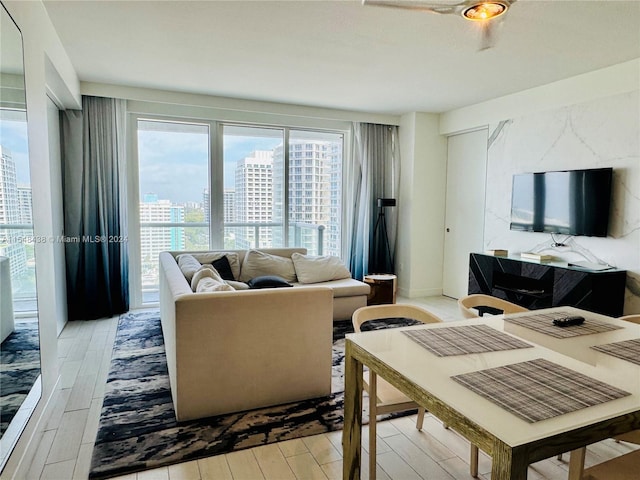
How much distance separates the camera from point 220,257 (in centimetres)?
454

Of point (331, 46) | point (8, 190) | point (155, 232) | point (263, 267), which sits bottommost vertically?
point (263, 267)

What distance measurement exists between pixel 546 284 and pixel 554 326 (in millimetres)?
2288

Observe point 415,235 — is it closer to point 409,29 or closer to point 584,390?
point 409,29

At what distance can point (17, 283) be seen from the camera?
1904 millimetres

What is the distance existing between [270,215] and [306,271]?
126 centimetres

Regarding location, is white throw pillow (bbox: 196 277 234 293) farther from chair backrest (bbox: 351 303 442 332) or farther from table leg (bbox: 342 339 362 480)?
table leg (bbox: 342 339 362 480)

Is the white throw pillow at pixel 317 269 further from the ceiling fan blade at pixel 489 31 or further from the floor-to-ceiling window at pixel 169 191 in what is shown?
the ceiling fan blade at pixel 489 31

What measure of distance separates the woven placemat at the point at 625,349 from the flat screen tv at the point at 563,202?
2.45m

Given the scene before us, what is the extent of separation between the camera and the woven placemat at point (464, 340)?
1554 millimetres

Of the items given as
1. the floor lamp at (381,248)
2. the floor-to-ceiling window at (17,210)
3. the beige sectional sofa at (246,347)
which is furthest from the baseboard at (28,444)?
the floor lamp at (381,248)

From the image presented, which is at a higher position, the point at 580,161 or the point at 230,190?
the point at 580,161

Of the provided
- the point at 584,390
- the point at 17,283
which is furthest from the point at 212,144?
the point at 584,390

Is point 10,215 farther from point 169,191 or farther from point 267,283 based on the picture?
point 169,191

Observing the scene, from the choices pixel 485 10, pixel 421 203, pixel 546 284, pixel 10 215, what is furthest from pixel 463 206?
pixel 10 215
